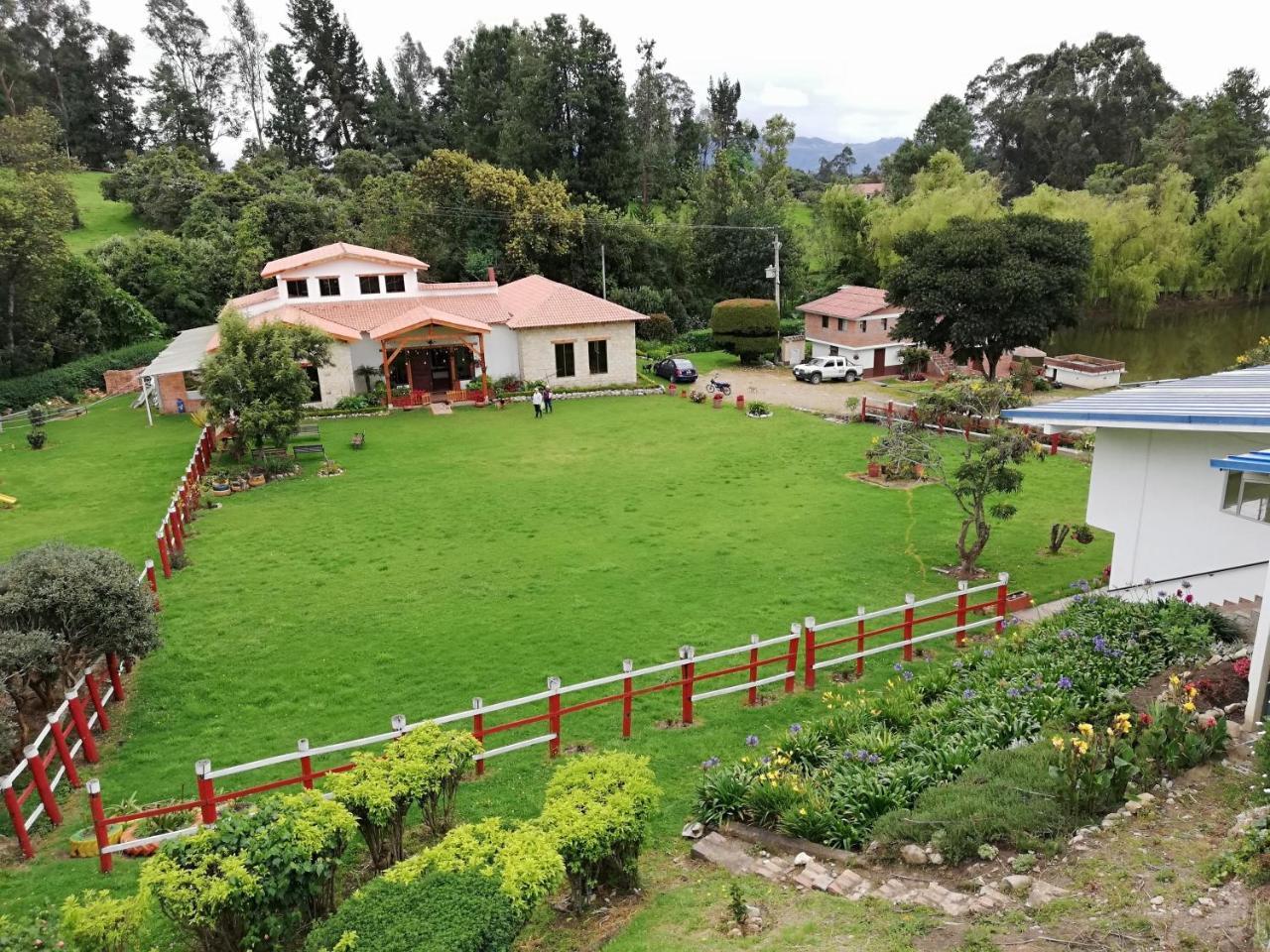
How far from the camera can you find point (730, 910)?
21.8 ft

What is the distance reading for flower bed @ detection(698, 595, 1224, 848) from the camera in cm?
823

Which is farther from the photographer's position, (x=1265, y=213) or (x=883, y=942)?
(x=1265, y=213)

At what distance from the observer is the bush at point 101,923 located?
20.4 feet

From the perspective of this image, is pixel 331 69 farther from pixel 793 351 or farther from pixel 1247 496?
pixel 1247 496

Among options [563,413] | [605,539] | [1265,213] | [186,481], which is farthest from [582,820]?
[1265,213]

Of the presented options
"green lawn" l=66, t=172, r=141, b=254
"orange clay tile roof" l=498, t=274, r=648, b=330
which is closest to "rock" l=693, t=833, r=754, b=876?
"orange clay tile roof" l=498, t=274, r=648, b=330

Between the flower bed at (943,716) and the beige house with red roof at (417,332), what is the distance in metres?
24.8

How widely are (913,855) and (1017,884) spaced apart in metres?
0.97

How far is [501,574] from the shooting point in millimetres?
16641

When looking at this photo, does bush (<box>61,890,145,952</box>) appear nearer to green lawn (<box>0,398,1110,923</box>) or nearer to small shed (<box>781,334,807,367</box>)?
green lawn (<box>0,398,1110,923</box>)

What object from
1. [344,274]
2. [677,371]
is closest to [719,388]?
[677,371]

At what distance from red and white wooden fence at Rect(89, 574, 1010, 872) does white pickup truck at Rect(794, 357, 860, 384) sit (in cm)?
2327

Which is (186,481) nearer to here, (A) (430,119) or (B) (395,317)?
(B) (395,317)

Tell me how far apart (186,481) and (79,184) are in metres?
58.1
